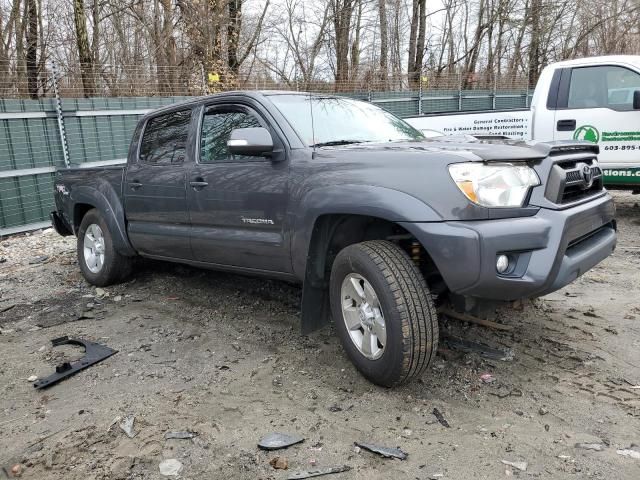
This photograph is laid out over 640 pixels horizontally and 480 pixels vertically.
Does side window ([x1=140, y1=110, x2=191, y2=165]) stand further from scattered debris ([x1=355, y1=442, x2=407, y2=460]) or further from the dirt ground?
scattered debris ([x1=355, y1=442, x2=407, y2=460])

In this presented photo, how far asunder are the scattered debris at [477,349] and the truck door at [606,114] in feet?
15.2

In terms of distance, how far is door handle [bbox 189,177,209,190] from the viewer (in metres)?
4.14

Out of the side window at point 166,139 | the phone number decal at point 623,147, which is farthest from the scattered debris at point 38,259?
the phone number decal at point 623,147

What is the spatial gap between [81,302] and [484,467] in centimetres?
419

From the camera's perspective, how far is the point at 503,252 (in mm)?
2711

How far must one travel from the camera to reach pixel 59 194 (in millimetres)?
6125

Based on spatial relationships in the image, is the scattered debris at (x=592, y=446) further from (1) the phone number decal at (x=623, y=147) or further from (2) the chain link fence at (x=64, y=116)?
(2) the chain link fence at (x=64, y=116)

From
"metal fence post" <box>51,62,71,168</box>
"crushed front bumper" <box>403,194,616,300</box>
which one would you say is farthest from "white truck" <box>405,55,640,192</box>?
"metal fence post" <box>51,62,71,168</box>

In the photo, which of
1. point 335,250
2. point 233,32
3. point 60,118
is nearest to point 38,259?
point 60,118

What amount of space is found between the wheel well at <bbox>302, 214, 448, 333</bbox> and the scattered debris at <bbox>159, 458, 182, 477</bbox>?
4.04ft

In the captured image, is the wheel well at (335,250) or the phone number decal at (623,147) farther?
the phone number decal at (623,147)

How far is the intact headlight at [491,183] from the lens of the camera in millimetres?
2771

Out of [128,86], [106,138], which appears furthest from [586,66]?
[128,86]

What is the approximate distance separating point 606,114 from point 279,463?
6.52 metres
